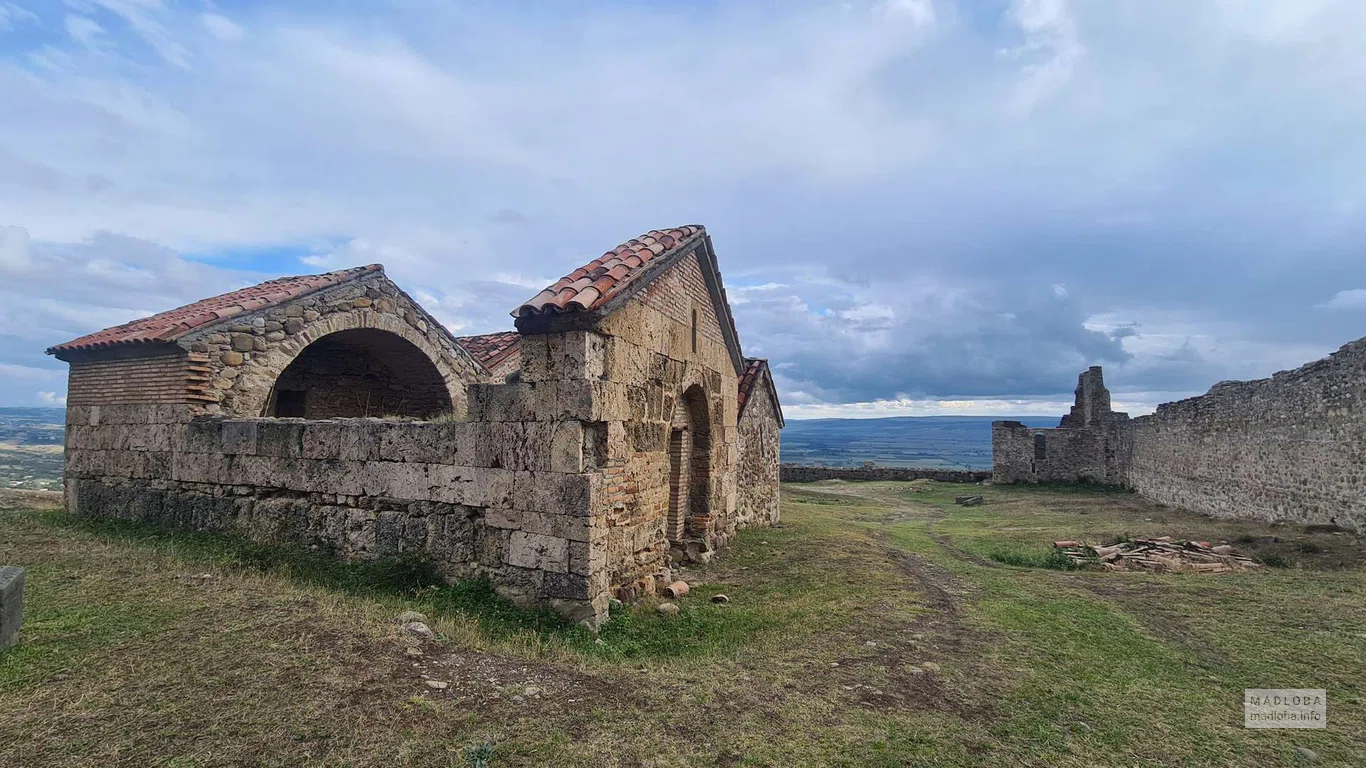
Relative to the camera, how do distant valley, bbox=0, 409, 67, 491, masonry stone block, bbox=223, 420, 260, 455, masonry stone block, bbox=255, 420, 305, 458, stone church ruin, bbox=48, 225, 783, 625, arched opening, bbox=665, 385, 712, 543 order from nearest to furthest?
stone church ruin, bbox=48, 225, 783, 625
masonry stone block, bbox=255, 420, 305, 458
masonry stone block, bbox=223, 420, 260, 455
arched opening, bbox=665, 385, 712, 543
distant valley, bbox=0, 409, 67, 491

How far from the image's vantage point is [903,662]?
5602 millimetres

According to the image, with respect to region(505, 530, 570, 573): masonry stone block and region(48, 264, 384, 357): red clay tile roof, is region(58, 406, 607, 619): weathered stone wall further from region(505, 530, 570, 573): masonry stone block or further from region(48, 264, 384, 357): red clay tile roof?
region(48, 264, 384, 357): red clay tile roof

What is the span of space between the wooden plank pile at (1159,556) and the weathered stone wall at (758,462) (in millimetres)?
5967

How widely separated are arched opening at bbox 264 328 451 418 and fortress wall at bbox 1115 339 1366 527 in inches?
675

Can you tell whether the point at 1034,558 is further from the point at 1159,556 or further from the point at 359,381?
the point at 359,381

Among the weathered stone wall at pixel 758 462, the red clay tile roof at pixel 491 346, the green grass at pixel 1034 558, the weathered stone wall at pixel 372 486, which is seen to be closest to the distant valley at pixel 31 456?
the weathered stone wall at pixel 372 486

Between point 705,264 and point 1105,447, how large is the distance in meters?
27.1

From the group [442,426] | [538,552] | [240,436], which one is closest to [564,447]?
[538,552]

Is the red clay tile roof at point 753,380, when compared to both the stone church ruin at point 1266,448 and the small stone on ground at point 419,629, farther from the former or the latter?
the stone church ruin at point 1266,448

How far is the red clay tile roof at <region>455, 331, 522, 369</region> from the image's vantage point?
14523 millimetres

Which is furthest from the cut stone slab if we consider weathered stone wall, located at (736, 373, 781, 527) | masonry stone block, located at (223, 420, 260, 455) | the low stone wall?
the low stone wall

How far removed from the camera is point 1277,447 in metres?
14.3

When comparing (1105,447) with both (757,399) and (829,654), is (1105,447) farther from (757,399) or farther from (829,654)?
(829,654)

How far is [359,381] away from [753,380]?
28.8 ft
